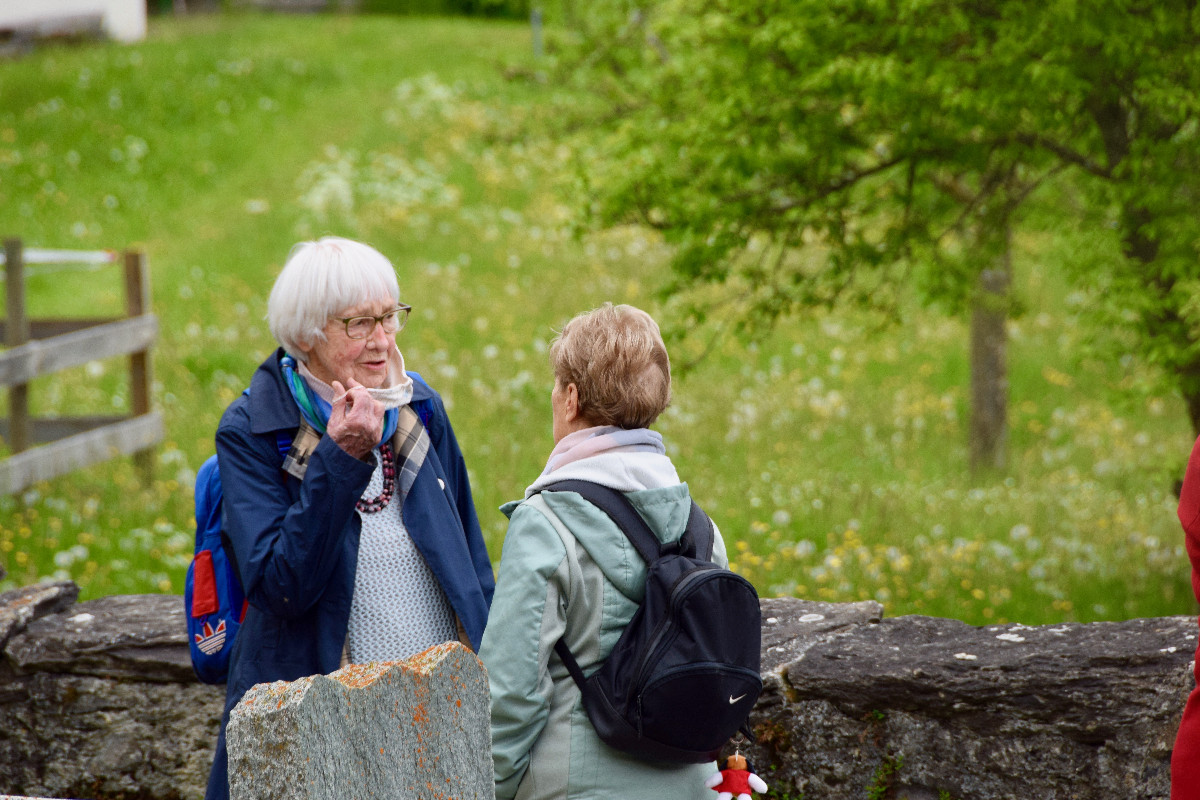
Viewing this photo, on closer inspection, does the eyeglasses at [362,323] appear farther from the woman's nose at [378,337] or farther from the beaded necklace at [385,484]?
the beaded necklace at [385,484]

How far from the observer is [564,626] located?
2.38 meters

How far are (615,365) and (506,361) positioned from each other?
32.4 ft

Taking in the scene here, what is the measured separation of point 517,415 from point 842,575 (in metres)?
4.41

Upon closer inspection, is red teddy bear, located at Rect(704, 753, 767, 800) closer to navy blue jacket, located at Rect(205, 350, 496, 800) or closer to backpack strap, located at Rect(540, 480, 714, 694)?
backpack strap, located at Rect(540, 480, 714, 694)

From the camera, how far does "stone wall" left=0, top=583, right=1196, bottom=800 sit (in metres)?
3.29

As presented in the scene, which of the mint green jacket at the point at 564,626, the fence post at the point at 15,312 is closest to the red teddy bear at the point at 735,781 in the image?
the mint green jacket at the point at 564,626

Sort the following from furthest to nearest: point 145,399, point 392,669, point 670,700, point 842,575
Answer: point 145,399, point 842,575, point 670,700, point 392,669

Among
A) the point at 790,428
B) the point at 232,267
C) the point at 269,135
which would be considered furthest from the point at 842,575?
the point at 269,135

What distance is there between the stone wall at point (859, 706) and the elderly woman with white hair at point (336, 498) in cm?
121

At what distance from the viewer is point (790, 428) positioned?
10.7 meters

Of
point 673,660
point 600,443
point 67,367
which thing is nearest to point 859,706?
point 673,660

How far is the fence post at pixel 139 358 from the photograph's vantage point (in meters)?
8.80

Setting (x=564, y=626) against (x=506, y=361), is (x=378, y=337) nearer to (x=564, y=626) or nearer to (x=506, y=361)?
(x=564, y=626)

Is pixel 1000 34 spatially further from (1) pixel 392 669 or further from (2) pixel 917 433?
(2) pixel 917 433
